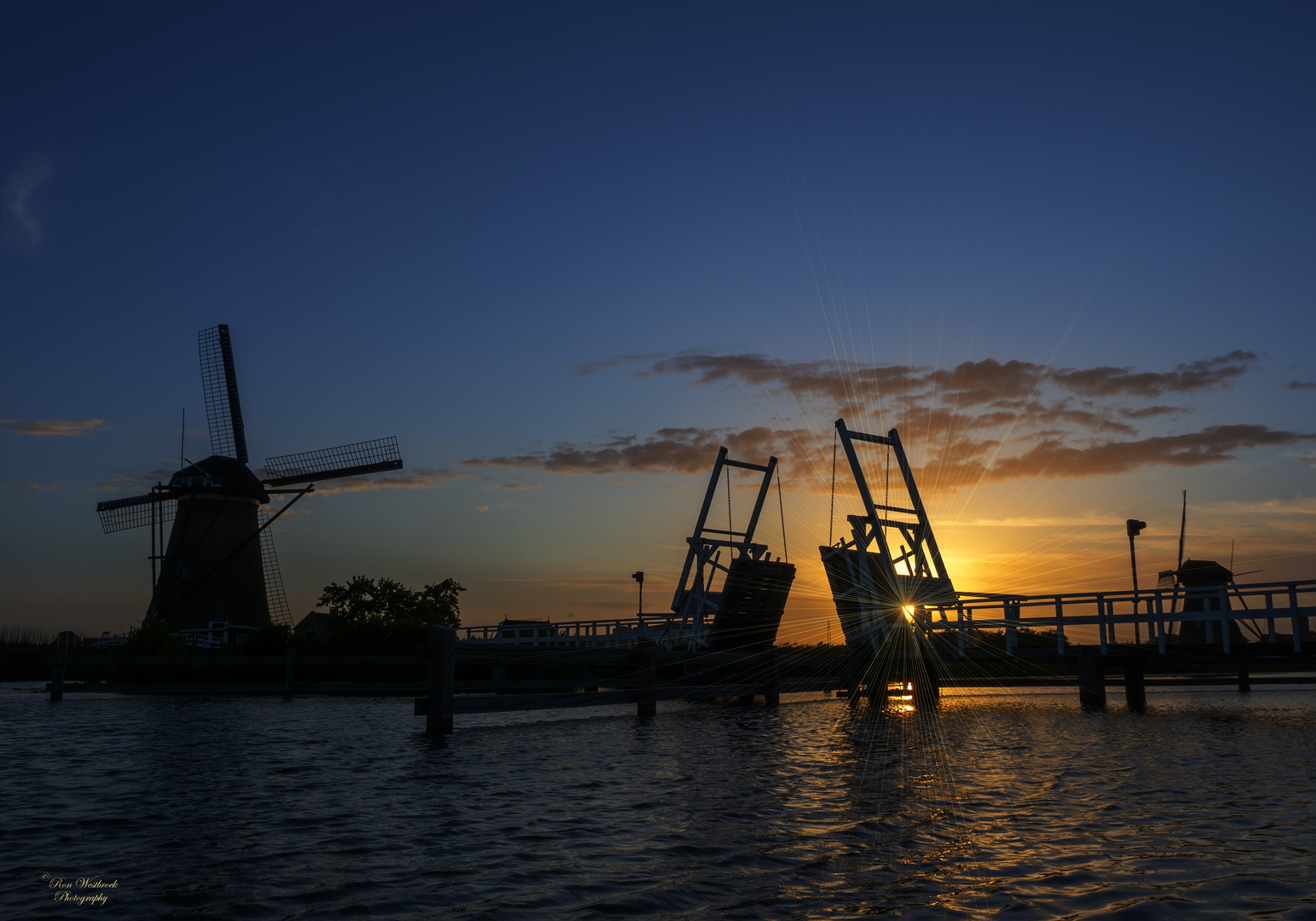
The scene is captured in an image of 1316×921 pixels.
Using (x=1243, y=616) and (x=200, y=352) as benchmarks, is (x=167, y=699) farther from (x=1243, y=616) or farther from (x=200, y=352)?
(x=200, y=352)

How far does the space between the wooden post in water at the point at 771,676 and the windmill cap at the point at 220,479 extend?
37250 mm

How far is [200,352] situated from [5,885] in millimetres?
61518

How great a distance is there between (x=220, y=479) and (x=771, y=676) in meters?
38.4

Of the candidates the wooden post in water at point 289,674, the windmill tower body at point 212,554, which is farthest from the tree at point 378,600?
the wooden post in water at point 289,674

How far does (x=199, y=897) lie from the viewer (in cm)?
686

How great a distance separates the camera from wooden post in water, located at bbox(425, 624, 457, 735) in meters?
18.5

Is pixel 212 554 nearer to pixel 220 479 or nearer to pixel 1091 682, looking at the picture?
pixel 220 479

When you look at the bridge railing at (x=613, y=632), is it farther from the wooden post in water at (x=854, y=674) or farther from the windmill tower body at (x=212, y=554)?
the windmill tower body at (x=212, y=554)

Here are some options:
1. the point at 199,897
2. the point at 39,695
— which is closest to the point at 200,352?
the point at 39,695

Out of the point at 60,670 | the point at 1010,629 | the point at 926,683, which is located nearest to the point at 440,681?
the point at 1010,629

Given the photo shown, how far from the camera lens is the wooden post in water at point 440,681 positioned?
727 inches

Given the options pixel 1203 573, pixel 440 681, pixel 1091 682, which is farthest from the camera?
pixel 1203 573

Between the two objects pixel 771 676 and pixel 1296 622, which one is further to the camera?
pixel 771 676

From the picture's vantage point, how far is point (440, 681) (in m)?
18.6
